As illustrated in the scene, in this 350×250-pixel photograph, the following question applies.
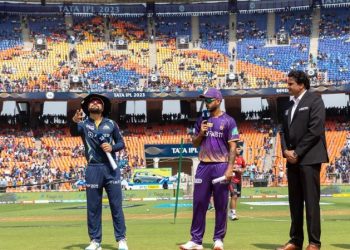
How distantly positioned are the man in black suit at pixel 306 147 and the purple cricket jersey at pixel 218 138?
83 cm

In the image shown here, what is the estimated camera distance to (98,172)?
9.84m

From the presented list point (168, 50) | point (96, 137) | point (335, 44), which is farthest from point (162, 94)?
point (96, 137)

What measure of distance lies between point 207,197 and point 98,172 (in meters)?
1.58

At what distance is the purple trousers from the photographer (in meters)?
9.57

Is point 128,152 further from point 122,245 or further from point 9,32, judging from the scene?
point 122,245

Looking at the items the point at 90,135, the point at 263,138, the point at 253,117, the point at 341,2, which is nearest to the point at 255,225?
the point at 90,135

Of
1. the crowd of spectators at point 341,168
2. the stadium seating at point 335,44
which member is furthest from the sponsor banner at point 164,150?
the stadium seating at point 335,44

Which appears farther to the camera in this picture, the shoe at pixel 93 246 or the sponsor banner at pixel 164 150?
the sponsor banner at pixel 164 150

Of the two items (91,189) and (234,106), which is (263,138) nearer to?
(234,106)

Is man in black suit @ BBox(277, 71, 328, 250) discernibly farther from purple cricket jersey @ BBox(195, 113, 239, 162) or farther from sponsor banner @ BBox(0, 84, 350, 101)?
sponsor banner @ BBox(0, 84, 350, 101)

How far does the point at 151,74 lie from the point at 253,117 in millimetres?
9232

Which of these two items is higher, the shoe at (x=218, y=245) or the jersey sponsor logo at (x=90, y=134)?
the jersey sponsor logo at (x=90, y=134)

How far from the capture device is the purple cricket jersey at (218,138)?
962 cm

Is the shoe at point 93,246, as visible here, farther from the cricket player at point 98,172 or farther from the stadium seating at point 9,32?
the stadium seating at point 9,32
